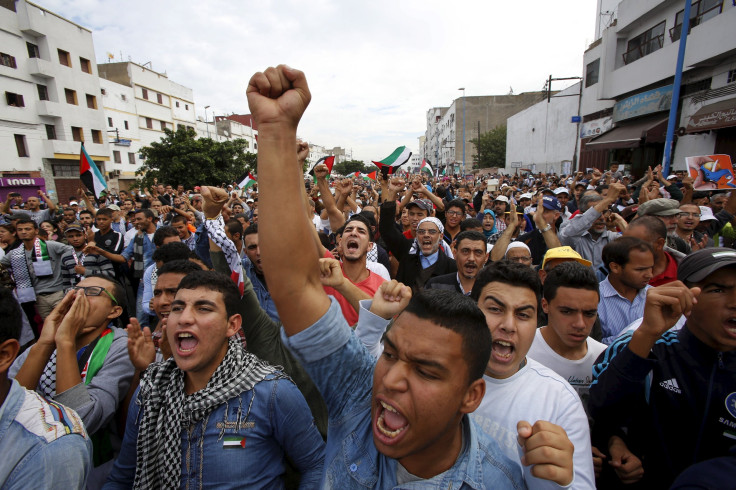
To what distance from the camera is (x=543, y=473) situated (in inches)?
41.3

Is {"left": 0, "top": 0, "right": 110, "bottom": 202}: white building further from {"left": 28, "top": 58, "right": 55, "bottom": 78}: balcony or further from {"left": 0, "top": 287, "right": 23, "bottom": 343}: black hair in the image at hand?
{"left": 0, "top": 287, "right": 23, "bottom": 343}: black hair

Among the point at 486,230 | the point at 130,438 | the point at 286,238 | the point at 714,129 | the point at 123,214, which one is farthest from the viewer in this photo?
the point at 714,129

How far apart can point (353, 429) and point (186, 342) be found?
44.5 inches

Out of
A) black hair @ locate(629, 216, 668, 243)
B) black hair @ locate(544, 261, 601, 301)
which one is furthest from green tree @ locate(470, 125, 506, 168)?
black hair @ locate(544, 261, 601, 301)

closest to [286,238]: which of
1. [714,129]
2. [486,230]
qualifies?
[486,230]

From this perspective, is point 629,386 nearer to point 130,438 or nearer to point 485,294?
point 485,294

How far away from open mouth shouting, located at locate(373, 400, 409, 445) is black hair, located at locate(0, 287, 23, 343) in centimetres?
159

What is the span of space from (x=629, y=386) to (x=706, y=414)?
308 mm

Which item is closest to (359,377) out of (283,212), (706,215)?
(283,212)

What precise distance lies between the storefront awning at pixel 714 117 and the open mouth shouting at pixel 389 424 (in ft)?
55.1

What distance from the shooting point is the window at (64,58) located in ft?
90.8

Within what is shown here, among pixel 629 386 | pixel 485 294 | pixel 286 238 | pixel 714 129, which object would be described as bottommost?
pixel 629 386

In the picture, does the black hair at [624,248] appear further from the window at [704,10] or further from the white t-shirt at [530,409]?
the window at [704,10]

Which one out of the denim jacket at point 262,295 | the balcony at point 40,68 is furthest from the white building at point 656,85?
the balcony at point 40,68
